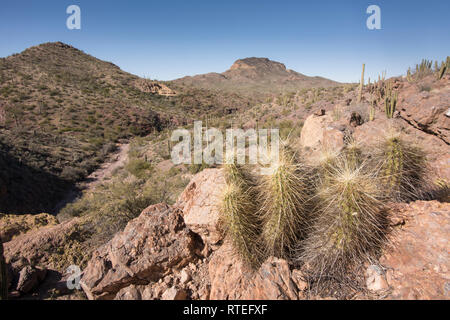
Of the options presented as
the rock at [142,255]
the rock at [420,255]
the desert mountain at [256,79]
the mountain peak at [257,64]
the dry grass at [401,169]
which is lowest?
the rock at [142,255]

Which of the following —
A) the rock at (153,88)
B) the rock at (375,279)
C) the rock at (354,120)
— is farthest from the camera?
the rock at (153,88)

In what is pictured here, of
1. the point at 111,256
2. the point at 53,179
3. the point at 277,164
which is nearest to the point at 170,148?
the point at 53,179

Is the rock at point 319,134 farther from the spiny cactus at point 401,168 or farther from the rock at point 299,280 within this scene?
the rock at point 299,280

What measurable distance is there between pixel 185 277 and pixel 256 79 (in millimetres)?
73856

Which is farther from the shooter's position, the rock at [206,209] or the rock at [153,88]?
the rock at [153,88]

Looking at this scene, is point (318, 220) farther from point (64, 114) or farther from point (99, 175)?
point (64, 114)

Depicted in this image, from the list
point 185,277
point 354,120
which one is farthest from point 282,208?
point 354,120

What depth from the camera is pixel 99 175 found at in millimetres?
12859

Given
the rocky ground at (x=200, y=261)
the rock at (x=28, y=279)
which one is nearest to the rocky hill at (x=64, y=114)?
the rock at (x=28, y=279)

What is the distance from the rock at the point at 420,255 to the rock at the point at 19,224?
6347 millimetres

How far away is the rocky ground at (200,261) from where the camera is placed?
7.09 ft

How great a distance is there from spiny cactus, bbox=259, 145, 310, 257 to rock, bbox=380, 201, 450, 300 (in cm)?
100

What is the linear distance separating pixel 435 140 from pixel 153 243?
21.0ft
